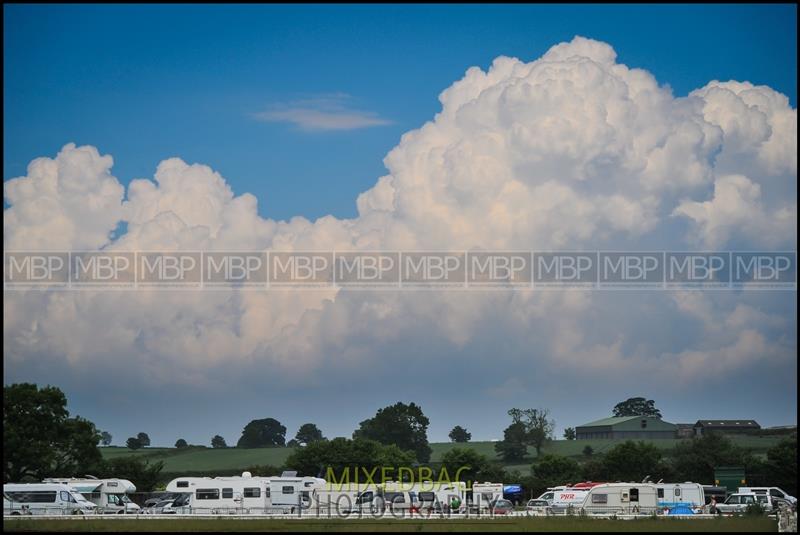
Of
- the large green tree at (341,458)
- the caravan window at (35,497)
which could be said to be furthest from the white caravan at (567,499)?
the caravan window at (35,497)

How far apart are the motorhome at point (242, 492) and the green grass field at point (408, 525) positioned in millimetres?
7606

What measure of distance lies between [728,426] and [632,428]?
16.6 meters

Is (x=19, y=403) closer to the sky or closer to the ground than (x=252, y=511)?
closer to the sky

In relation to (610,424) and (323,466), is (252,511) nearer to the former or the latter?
(323,466)

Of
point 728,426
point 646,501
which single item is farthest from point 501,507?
point 728,426

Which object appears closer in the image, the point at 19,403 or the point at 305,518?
the point at 305,518

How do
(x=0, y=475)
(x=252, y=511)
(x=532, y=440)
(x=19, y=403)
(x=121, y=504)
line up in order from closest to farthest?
(x=0, y=475) → (x=252, y=511) → (x=121, y=504) → (x=19, y=403) → (x=532, y=440)

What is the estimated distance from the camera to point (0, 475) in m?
42.9

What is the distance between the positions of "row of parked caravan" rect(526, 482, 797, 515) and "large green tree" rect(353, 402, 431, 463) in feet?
196

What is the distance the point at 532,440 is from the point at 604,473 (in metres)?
32.6

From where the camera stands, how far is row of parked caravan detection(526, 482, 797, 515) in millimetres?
55781

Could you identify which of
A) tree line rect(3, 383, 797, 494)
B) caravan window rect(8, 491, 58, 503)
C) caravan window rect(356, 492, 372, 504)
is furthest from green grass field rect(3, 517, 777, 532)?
tree line rect(3, 383, 797, 494)

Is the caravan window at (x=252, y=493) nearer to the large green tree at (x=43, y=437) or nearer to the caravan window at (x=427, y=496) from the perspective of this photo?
the caravan window at (x=427, y=496)

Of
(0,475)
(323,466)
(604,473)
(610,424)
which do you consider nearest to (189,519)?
(0,475)
